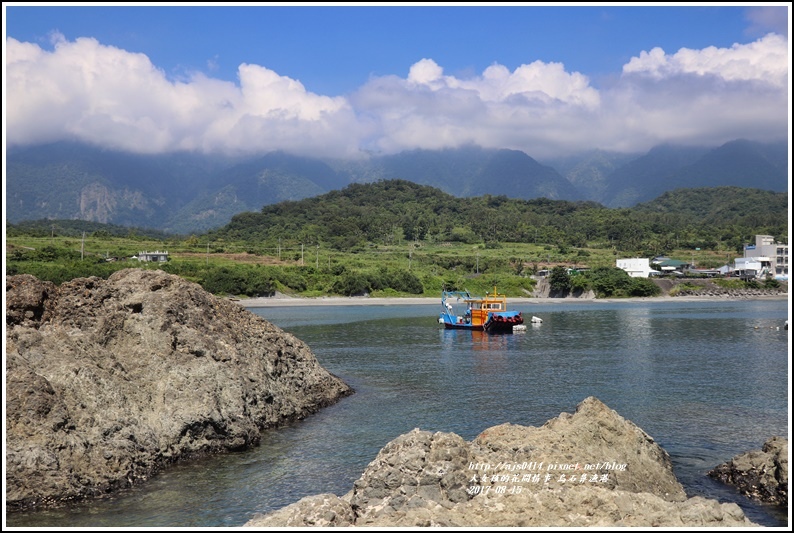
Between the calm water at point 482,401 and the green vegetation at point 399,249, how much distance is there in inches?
1576

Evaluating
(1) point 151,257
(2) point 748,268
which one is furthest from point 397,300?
(2) point 748,268

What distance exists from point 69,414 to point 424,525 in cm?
888

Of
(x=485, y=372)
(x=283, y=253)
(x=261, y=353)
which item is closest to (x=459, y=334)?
(x=485, y=372)

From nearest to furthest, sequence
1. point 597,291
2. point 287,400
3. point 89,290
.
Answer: point 89,290 < point 287,400 < point 597,291

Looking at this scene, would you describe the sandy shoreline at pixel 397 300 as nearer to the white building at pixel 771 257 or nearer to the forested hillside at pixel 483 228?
the white building at pixel 771 257

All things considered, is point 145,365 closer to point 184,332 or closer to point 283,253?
point 184,332

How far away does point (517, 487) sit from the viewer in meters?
12.3

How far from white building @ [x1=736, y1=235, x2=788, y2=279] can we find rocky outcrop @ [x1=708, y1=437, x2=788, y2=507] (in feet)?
375

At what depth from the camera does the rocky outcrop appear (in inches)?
558

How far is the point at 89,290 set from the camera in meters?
21.0

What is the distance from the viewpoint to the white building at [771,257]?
385 feet

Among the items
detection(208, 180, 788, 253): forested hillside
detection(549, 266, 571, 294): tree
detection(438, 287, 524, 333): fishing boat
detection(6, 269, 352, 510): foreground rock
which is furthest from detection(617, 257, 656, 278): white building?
Result: detection(6, 269, 352, 510): foreground rock

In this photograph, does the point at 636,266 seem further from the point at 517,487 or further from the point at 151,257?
the point at 517,487

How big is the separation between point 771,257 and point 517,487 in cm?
12520
